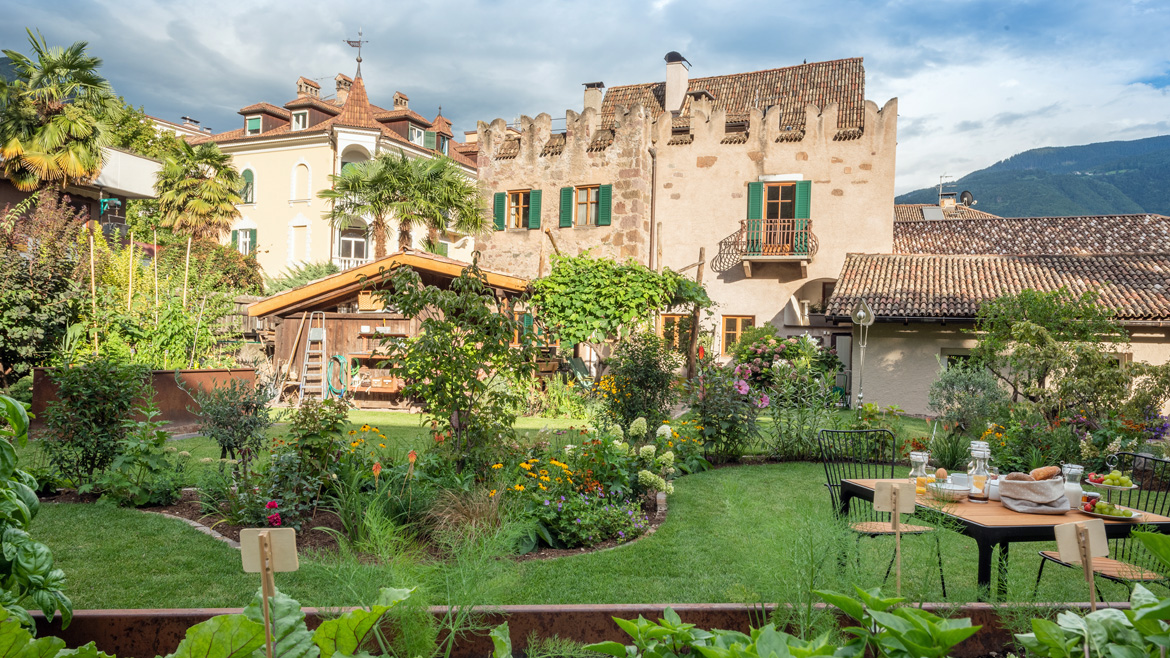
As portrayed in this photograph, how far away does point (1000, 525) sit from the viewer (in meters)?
3.29

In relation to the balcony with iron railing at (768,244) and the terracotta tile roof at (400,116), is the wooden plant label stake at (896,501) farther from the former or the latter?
the terracotta tile roof at (400,116)

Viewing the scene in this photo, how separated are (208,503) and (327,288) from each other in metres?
10.1

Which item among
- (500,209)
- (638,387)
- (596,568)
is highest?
(500,209)

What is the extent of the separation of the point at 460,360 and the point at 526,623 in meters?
3.39

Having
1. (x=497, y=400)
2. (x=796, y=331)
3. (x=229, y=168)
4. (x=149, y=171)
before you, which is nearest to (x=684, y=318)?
(x=796, y=331)

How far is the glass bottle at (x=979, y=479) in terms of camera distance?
156 inches

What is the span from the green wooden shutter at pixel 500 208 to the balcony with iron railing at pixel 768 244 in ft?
21.9

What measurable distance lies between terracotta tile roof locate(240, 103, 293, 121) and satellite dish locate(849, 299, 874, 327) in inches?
1090

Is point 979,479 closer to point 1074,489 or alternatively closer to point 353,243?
point 1074,489

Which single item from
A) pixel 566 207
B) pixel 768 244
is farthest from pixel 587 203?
pixel 768 244

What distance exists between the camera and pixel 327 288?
15.3 meters

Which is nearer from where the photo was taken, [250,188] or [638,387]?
[638,387]

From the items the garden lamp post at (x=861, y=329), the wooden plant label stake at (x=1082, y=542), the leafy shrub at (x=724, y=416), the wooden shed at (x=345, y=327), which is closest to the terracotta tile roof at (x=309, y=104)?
the wooden shed at (x=345, y=327)

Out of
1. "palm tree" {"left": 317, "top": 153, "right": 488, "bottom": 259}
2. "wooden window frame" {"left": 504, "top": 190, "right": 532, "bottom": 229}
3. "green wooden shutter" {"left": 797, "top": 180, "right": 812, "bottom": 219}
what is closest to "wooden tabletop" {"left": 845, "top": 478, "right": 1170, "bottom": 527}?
"green wooden shutter" {"left": 797, "top": 180, "right": 812, "bottom": 219}
